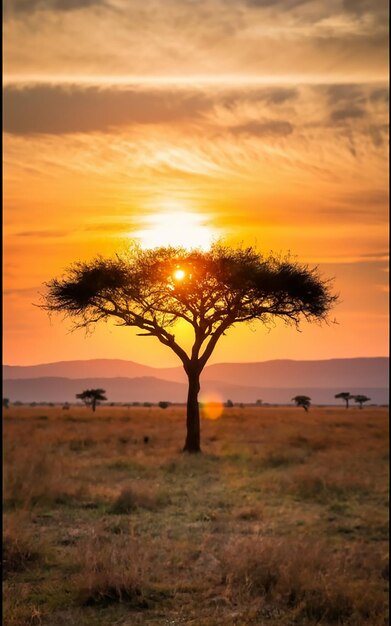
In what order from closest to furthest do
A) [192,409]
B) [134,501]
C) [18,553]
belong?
[192,409] < [18,553] < [134,501]

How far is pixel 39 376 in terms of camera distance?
3520 millimetres

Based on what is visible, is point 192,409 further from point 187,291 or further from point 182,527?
point 182,527

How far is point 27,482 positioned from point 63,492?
2764mm

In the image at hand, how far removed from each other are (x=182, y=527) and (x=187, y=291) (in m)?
19.9

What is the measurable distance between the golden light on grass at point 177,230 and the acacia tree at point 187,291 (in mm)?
77

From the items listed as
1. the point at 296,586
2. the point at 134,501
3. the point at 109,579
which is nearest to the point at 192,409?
the point at 109,579

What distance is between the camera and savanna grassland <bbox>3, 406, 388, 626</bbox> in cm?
1156

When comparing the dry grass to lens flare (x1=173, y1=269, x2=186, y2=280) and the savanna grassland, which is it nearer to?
the savanna grassland

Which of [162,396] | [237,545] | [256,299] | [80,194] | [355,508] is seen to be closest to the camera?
[256,299]

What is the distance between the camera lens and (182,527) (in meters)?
21.7

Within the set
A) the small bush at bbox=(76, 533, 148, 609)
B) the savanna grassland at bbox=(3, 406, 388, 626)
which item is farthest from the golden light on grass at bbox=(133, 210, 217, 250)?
the small bush at bbox=(76, 533, 148, 609)

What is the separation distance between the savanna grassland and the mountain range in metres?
0.46

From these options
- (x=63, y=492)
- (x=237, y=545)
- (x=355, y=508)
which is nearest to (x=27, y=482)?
(x=63, y=492)

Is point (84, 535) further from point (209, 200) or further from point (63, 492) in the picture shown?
point (209, 200)
